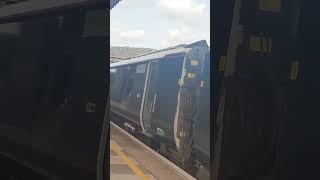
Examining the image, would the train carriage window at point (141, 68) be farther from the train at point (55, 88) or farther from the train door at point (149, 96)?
the train at point (55, 88)

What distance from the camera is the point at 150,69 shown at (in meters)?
8.56

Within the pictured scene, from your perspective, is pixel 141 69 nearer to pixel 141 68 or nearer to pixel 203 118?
pixel 141 68

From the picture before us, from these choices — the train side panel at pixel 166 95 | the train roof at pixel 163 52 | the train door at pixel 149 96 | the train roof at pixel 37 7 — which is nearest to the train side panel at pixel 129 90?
the train roof at pixel 163 52

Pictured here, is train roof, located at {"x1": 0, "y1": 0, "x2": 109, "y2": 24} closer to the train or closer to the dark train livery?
the train

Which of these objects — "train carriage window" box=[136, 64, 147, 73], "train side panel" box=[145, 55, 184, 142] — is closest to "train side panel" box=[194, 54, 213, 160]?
"train side panel" box=[145, 55, 184, 142]

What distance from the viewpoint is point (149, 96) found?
29.3 ft

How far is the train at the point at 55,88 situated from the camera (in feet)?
9.73

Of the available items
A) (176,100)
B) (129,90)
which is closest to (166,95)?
(176,100)

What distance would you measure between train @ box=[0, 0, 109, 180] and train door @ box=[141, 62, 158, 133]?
4.26 meters

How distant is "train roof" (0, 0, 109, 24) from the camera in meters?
3.08
